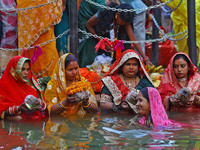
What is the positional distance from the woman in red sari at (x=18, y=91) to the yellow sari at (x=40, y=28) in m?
1.75

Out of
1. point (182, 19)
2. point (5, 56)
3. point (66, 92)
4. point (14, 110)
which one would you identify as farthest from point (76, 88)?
point (182, 19)

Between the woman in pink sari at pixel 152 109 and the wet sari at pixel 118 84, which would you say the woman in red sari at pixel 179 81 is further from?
the woman in pink sari at pixel 152 109

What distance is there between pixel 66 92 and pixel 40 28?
92.3 inches

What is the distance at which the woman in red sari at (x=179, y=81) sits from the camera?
5.99m

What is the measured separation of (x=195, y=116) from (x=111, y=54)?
3061 mm

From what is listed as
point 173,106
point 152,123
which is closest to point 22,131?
point 152,123

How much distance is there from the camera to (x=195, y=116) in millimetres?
5773

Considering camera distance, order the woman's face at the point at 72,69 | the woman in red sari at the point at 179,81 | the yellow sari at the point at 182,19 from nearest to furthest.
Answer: the woman's face at the point at 72,69
the woman in red sari at the point at 179,81
the yellow sari at the point at 182,19

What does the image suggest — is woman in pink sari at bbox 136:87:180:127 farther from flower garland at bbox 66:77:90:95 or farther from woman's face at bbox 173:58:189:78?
woman's face at bbox 173:58:189:78

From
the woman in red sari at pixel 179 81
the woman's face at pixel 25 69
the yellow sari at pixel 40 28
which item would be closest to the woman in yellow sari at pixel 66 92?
the woman's face at pixel 25 69

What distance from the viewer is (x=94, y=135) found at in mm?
4609

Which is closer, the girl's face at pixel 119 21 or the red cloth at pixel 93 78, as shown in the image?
the red cloth at pixel 93 78

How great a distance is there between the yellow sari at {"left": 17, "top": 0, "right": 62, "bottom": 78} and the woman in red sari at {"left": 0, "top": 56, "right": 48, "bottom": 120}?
5.73 ft

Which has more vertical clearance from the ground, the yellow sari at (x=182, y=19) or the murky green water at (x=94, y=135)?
the yellow sari at (x=182, y=19)
